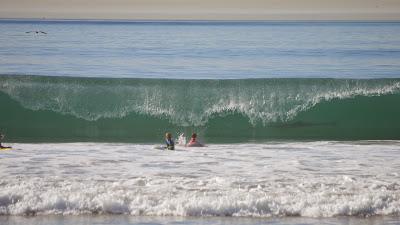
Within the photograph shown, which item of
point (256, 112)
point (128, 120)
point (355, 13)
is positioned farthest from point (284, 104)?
point (355, 13)

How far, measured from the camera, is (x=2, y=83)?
2670 centimetres

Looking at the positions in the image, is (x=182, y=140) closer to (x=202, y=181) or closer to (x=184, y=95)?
(x=184, y=95)

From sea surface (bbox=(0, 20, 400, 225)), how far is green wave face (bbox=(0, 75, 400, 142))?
0.05 metres

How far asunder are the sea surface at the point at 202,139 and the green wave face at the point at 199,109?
54mm

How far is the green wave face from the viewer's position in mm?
22438

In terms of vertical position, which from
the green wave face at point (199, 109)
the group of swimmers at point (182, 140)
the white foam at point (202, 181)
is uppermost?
the green wave face at point (199, 109)

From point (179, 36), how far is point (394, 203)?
160 ft

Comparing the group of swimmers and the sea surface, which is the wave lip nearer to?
the sea surface

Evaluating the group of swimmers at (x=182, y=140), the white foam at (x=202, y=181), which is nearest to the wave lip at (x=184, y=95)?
the group of swimmers at (x=182, y=140)

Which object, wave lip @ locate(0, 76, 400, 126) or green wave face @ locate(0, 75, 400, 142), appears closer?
green wave face @ locate(0, 75, 400, 142)

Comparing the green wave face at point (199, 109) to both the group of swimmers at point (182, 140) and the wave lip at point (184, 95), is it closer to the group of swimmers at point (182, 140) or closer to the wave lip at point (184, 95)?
the wave lip at point (184, 95)

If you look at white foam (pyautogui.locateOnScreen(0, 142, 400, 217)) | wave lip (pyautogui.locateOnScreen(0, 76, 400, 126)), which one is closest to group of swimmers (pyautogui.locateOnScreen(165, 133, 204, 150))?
white foam (pyautogui.locateOnScreen(0, 142, 400, 217))

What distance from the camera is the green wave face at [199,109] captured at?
883 inches

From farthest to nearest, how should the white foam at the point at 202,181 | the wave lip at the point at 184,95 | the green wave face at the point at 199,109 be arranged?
1. the wave lip at the point at 184,95
2. the green wave face at the point at 199,109
3. the white foam at the point at 202,181
